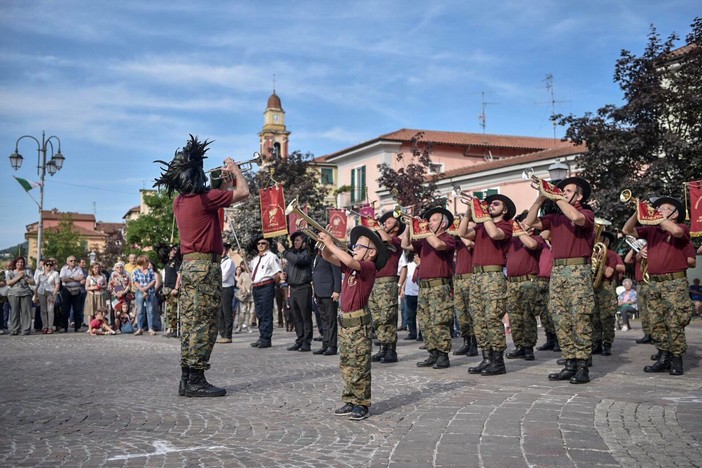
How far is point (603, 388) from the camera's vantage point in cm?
820

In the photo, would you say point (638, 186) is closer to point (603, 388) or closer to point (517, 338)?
point (517, 338)

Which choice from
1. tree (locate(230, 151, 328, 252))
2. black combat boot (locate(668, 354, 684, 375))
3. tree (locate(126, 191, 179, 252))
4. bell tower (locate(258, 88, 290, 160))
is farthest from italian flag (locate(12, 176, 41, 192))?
bell tower (locate(258, 88, 290, 160))

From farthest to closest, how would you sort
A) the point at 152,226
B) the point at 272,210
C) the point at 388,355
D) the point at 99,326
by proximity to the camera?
the point at 152,226, the point at 99,326, the point at 272,210, the point at 388,355

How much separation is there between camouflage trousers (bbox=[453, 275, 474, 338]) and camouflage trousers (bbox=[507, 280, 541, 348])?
692 millimetres

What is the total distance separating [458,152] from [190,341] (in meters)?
53.4

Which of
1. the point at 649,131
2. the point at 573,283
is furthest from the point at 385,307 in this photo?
the point at 649,131

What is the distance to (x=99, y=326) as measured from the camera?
742 inches

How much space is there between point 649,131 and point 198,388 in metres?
19.0

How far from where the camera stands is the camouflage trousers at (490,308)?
940 cm

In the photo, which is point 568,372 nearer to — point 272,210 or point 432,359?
point 432,359

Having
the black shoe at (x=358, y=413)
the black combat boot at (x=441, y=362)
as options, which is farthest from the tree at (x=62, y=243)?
the black shoe at (x=358, y=413)

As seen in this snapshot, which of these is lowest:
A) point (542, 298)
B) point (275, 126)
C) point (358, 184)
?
point (542, 298)

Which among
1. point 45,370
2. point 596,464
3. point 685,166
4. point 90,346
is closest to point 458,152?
point 685,166

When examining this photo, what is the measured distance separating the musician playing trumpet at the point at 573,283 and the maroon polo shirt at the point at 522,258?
2764 millimetres
